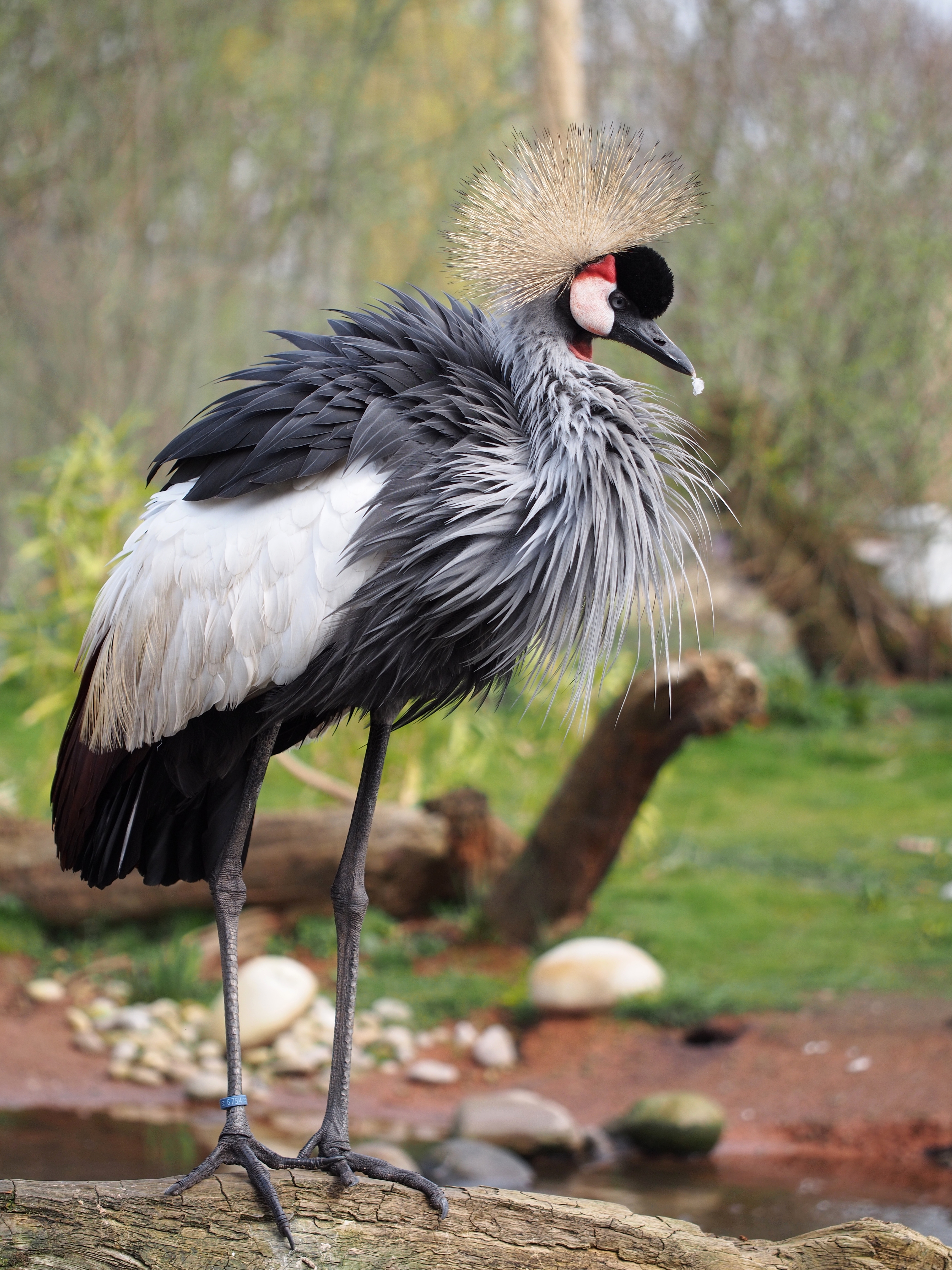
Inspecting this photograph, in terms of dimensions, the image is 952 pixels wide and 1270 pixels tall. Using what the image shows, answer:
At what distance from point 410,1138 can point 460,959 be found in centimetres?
152

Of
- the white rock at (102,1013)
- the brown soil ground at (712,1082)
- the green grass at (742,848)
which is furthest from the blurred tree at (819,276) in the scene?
the white rock at (102,1013)

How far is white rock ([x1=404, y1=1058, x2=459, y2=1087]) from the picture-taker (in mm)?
5465

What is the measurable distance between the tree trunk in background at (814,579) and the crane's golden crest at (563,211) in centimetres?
865

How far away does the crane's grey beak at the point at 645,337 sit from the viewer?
9.68 feet

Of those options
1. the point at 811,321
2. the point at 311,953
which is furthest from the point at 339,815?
the point at 811,321

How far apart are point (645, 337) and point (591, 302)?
0.16 meters

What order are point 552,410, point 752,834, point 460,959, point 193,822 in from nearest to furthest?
point 552,410 → point 193,822 → point 460,959 → point 752,834

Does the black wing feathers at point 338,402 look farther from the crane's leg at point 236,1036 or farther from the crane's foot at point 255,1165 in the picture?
the crane's foot at point 255,1165

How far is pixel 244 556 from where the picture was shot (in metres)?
2.74

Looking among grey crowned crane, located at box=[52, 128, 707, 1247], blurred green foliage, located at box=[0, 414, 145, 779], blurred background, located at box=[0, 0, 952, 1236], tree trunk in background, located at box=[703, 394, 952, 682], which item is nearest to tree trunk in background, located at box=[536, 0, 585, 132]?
blurred background, located at box=[0, 0, 952, 1236]

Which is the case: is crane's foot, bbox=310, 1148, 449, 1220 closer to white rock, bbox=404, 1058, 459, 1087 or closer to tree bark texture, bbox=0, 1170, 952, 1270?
tree bark texture, bbox=0, 1170, 952, 1270

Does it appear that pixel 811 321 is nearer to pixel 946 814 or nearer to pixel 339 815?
pixel 946 814

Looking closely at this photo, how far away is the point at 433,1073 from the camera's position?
548cm

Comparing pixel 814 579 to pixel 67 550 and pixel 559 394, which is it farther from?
pixel 559 394
